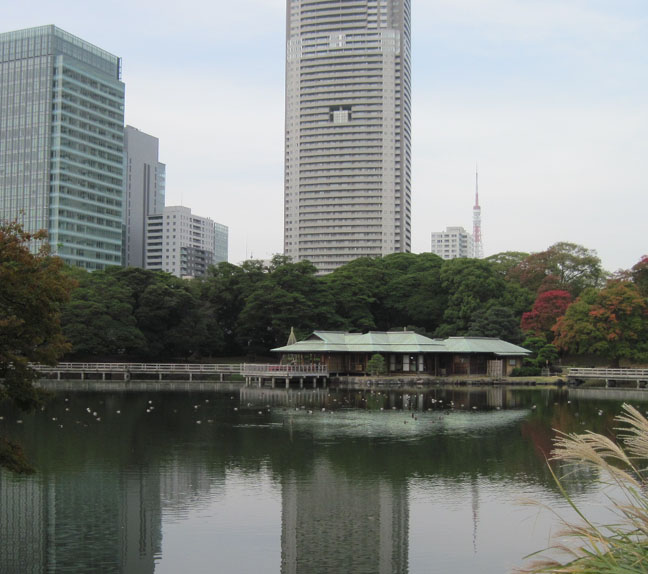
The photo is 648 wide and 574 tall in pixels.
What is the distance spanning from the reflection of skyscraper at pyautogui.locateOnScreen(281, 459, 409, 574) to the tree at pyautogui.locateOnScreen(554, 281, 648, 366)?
4199 cm

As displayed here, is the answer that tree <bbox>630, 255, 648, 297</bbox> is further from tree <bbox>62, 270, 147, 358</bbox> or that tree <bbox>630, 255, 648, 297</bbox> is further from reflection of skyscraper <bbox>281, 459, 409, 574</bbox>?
reflection of skyscraper <bbox>281, 459, 409, 574</bbox>

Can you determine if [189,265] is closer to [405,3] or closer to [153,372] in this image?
[405,3]

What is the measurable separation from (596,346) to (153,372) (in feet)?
119

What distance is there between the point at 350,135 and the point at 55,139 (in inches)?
2025

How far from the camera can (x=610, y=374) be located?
→ 189 feet

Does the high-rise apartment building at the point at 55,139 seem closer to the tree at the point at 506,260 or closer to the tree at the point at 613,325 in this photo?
the tree at the point at 506,260

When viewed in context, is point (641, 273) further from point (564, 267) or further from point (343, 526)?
point (343, 526)

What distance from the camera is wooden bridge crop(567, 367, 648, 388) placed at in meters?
56.7

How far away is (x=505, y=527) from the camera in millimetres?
17766

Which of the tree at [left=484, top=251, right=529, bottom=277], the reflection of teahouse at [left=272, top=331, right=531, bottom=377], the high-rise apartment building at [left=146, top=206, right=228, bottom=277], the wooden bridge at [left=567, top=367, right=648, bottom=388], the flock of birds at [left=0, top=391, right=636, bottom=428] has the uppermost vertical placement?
the high-rise apartment building at [left=146, top=206, right=228, bottom=277]

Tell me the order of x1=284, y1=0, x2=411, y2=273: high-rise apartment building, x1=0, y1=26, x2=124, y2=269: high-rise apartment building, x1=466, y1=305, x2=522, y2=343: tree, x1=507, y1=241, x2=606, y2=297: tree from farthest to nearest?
x1=284, y1=0, x2=411, y2=273: high-rise apartment building → x1=0, y1=26, x2=124, y2=269: high-rise apartment building → x1=507, y1=241, x2=606, y2=297: tree → x1=466, y1=305, x2=522, y2=343: tree

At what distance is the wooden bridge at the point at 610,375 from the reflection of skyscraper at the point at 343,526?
4053 cm

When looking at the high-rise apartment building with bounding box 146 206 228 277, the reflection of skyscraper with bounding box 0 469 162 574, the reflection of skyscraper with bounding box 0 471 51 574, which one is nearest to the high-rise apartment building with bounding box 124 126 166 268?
the high-rise apartment building with bounding box 146 206 228 277

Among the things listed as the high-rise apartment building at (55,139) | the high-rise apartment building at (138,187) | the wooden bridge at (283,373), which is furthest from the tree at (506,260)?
the high-rise apartment building at (138,187)
